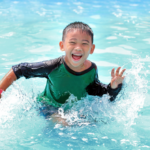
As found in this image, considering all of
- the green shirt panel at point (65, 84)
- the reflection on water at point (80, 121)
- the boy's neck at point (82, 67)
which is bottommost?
the reflection on water at point (80, 121)

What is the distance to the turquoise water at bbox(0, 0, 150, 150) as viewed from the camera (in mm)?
2652

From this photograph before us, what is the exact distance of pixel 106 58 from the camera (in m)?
5.37

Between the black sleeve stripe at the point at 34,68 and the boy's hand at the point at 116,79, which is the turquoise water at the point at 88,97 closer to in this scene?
the boy's hand at the point at 116,79

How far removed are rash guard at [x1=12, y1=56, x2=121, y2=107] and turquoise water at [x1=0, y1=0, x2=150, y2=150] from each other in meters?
0.11

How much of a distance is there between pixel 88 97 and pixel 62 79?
0.39 meters

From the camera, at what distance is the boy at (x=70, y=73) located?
2646 millimetres

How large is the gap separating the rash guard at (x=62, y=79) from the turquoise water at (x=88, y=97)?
107 mm

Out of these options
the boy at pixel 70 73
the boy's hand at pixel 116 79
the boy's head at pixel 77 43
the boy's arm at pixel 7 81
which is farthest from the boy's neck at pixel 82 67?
the boy's arm at pixel 7 81

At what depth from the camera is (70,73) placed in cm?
282

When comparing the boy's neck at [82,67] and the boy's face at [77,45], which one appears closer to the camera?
the boy's face at [77,45]

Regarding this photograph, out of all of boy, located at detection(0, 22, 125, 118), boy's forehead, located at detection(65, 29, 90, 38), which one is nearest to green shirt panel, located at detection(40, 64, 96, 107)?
boy, located at detection(0, 22, 125, 118)

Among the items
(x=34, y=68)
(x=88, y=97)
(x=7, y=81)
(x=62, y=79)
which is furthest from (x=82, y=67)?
(x=7, y=81)

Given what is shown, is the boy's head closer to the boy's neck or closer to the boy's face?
the boy's face

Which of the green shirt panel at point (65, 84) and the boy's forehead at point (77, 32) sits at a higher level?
the boy's forehead at point (77, 32)
